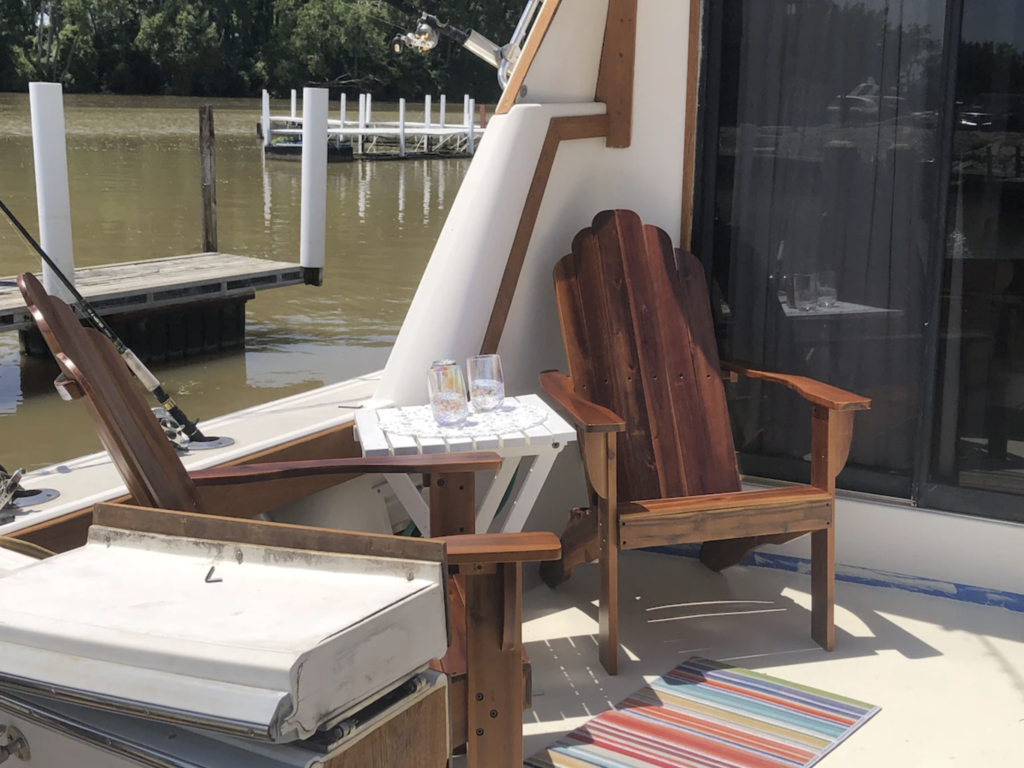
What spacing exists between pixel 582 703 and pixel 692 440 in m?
0.84

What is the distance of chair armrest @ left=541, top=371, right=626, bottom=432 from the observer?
2.61 metres

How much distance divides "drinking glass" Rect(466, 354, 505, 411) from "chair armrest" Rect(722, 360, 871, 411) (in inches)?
33.0

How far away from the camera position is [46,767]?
1501 mm

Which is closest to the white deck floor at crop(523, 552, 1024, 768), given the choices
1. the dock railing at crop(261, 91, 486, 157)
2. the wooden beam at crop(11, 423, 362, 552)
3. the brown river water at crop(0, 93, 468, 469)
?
the wooden beam at crop(11, 423, 362, 552)

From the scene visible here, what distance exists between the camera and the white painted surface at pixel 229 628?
1.30 metres

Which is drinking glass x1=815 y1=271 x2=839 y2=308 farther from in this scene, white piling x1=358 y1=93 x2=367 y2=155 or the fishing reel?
white piling x1=358 y1=93 x2=367 y2=155

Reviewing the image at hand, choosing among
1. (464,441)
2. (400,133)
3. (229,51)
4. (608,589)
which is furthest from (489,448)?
(229,51)

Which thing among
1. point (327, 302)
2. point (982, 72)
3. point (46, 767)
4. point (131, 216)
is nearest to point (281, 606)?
point (46, 767)

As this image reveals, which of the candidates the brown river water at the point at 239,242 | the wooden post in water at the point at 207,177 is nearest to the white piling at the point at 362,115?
the brown river water at the point at 239,242

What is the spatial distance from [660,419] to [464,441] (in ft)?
2.65

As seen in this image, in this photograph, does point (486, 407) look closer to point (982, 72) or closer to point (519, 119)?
point (519, 119)

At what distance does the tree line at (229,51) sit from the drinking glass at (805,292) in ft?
154

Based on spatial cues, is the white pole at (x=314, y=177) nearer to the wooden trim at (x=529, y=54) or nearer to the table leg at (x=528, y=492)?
the wooden trim at (x=529, y=54)

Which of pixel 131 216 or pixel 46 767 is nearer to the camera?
pixel 46 767
